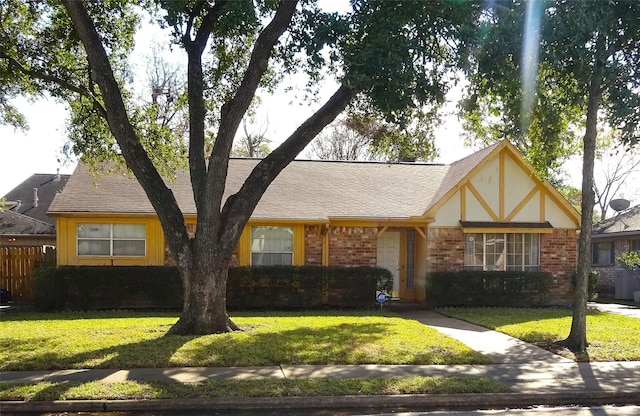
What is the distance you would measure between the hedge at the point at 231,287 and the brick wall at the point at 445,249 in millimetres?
1751

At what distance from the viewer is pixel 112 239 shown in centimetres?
1764

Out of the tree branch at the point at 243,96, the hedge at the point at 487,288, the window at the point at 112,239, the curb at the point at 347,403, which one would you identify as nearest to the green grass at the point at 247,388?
the curb at the point at 347,403

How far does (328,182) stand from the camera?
2112 cm

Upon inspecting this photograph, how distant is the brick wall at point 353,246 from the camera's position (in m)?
18.3

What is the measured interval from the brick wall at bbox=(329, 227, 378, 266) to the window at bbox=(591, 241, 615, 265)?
44.8ft

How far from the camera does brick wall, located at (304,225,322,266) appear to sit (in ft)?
60.0

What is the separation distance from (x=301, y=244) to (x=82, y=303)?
248 inches

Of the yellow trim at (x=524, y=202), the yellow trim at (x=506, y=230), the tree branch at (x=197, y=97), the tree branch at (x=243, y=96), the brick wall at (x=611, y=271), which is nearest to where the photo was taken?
the tree branch at (x=243, y=96)

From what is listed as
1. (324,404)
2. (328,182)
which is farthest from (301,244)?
(324,404)

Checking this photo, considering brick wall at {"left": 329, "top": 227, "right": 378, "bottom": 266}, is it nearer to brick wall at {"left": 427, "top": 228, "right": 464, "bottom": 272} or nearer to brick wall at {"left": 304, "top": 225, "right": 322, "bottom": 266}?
brick wall at {"left": 304, "top": 225, "right": 322, "bottom": 266}

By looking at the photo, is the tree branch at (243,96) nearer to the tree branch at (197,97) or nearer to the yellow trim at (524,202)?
the tree branch at (197,97)

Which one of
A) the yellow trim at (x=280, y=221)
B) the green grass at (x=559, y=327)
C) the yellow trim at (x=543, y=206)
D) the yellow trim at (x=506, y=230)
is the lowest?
the green grass at (x=559, y=327)

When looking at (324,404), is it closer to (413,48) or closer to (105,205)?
(413,48)

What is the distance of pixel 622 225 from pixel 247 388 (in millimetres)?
22238
